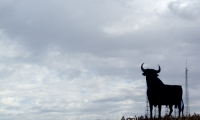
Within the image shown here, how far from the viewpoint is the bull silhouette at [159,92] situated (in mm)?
22953

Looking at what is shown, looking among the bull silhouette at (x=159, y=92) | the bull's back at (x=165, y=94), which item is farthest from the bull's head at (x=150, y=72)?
the bull's back at (x=165, y=94)

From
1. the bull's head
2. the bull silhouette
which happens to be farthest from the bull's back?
the bull's head

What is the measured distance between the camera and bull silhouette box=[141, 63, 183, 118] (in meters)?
23.0

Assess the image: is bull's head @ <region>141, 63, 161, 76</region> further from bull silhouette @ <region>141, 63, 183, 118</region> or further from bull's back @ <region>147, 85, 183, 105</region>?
bull's back @ <region>147, 85, 183, 105</region>

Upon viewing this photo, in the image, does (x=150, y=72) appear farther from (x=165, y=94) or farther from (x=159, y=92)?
(x=165, y=94)

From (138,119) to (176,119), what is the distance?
1.62 m

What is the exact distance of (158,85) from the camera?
23.2m

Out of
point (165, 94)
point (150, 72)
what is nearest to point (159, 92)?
point (165, 94)

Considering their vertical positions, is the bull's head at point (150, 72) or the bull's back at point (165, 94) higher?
the bull's head at point (150, 72)

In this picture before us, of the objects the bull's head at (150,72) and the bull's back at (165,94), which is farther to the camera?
the bull's head at (150,72)

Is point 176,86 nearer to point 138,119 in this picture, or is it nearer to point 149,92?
point 149,92

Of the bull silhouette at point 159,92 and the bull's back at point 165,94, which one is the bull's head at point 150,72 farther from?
the bull's back at point 165,94

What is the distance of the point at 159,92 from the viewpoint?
23094 mm

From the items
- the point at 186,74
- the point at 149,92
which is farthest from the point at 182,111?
the point at 186,74
